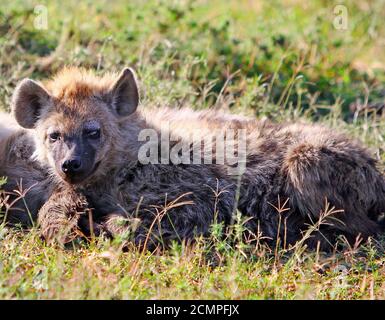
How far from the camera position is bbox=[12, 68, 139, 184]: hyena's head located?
4727 millimetres

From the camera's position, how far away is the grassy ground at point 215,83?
4.10 meters

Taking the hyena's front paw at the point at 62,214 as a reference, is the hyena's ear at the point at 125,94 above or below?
above

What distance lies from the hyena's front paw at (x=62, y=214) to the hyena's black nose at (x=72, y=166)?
0.30m

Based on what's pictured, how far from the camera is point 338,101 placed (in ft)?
23.1

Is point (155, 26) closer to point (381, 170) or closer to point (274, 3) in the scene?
point (274, 3)

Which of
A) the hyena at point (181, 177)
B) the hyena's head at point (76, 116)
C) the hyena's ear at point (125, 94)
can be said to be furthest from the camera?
the hyena's ear at point (125, 94)

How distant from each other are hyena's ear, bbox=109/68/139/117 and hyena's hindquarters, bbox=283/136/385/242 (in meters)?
1.11

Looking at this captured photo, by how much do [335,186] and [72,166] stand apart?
1.72 m

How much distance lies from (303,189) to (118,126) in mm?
1304

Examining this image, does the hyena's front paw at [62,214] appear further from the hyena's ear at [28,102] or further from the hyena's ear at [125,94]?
the hyena's ear at [125,94]

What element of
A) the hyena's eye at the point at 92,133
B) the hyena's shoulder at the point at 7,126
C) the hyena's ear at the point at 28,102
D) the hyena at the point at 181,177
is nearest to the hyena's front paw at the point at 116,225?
the hyena at the point at 181,177

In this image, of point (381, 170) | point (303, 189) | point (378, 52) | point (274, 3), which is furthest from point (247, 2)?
point (303, 189)

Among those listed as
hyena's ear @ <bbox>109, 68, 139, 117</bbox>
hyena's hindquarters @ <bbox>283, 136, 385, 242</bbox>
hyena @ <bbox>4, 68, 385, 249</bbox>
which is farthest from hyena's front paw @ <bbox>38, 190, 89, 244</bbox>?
hyena's hindquarters @ <bbox>283, 136, 385, 242</bbox>

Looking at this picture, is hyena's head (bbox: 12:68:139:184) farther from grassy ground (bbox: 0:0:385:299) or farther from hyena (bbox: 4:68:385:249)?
grassy ground (bbox: 0:0:385:299)
